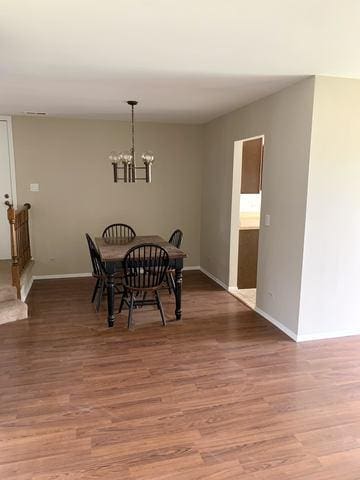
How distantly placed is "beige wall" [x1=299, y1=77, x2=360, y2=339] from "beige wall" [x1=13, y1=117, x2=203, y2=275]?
9.86 feet

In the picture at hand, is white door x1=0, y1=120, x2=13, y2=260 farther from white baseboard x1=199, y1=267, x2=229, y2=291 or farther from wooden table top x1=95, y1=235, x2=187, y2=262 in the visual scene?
white baseboard x1=199, y1=267, x2=229, y2=291

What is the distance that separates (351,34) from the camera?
225 centimetres

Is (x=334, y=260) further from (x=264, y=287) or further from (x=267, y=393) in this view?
(x=267, y=393)

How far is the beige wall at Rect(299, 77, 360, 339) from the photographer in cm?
323

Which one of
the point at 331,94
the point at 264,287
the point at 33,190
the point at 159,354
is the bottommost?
the point at 159,354

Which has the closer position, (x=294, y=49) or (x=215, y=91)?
(x=294, y=49)

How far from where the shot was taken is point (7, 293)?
4.16 m

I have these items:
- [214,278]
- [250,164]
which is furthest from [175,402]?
[250,164]

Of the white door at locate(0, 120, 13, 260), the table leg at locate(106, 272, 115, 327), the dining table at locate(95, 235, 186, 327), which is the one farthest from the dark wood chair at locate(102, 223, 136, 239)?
the table leg at locate(106, 272, 115, 327)

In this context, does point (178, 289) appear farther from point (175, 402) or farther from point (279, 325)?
point (175, 402)

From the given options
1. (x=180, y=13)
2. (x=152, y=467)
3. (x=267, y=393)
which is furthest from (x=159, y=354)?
(x=180, y=13)

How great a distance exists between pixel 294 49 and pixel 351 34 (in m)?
0.37

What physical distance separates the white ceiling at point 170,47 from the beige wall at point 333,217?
31cm

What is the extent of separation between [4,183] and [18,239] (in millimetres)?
1272
